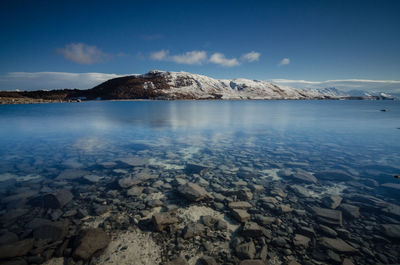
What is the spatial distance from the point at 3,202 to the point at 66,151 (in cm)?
1018

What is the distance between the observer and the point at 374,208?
27.8 feet

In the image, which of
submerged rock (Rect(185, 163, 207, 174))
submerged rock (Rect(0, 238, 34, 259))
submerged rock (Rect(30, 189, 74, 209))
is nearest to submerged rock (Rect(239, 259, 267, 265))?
submerged rock (Rect(0, 238, 34, 259))

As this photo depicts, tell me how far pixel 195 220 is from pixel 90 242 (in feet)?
11.5

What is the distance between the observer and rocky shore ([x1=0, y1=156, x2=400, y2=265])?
5.72 m

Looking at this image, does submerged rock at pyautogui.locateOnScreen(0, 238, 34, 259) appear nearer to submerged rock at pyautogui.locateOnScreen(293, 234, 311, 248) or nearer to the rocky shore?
the rocky shore

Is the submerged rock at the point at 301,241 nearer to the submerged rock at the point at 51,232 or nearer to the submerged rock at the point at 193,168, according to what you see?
the submerged rock at the point at 193,168

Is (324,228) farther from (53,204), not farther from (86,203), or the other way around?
(53,204)

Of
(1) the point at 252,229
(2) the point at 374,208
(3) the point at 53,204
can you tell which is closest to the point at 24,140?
(3) the point at 53,204

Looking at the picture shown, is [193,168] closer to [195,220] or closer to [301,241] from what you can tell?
[195,220]

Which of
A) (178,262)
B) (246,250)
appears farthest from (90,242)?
(246,250)

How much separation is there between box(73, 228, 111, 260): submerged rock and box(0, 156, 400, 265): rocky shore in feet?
0.09

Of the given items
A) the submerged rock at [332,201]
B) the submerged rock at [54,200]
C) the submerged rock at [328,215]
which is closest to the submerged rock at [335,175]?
the submerged rock at [332,201]

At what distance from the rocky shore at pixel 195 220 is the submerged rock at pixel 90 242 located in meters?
0.03

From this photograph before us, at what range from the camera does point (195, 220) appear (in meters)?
7.36
